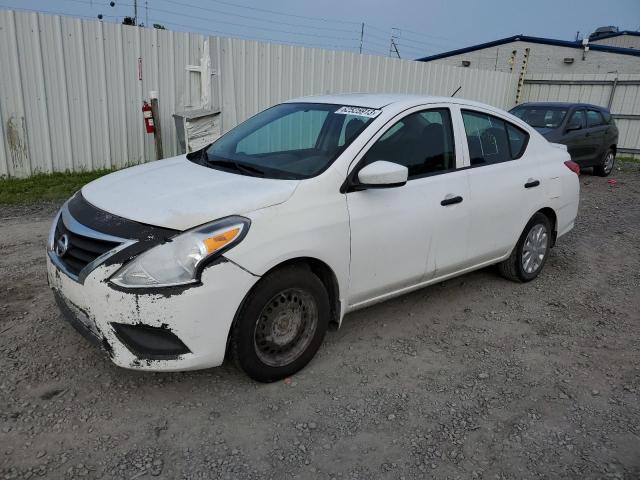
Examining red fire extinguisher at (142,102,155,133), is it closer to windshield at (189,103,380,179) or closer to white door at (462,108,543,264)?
windshield at (189,103,380,179)

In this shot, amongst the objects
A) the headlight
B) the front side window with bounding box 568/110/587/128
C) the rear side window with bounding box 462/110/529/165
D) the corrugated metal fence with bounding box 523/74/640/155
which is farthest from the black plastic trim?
the corrugated metal fence with bounding box 523/74/640/155

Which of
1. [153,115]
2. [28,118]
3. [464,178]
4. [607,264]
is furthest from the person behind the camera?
[153,115]

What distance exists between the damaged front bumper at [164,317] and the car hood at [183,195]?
328 mm

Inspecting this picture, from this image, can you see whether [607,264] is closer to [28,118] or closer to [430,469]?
[430,469]

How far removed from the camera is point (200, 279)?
267 centimetres

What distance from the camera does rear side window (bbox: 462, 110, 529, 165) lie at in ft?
13.8

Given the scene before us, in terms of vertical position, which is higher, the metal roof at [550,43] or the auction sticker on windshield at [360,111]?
the metal roof at [550,43]

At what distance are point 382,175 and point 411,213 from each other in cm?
54

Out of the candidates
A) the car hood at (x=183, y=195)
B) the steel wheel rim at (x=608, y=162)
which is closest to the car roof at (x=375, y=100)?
the car hood at (x=183, y=195)

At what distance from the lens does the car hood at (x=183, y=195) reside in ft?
9.23

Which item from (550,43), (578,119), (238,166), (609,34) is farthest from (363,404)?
(609,34)

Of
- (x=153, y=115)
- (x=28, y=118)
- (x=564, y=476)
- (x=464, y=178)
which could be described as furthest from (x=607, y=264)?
(x=28, y=118)

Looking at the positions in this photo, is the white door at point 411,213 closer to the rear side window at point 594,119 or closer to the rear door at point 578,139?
the rear door at point 578,139

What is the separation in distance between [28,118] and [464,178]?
6.58 metres
